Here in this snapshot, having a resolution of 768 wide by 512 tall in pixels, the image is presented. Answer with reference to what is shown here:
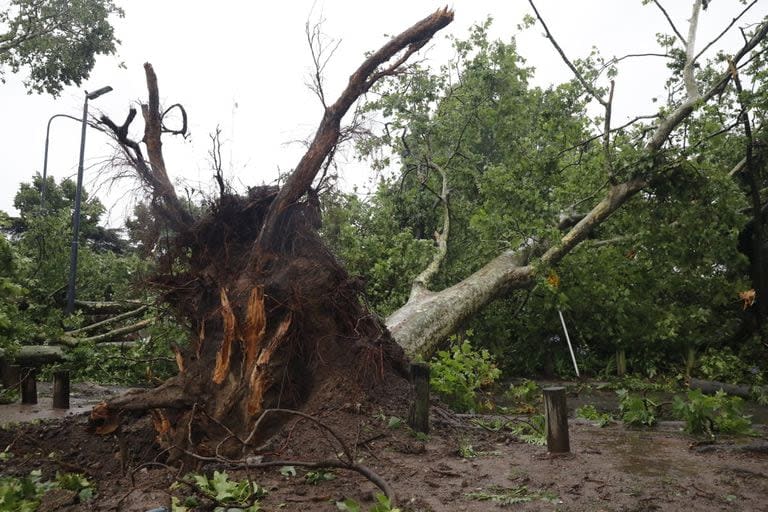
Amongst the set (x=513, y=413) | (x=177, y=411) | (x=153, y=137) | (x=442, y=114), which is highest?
(x=442, y=114)

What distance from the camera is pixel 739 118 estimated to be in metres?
A: 10.6

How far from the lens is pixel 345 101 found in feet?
18.0

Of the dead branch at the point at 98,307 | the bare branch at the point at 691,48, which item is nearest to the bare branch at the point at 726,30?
the bare branch at the point at 691,48

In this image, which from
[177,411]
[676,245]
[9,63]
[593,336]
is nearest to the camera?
[177,411]

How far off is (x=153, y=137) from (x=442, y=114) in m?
9.30

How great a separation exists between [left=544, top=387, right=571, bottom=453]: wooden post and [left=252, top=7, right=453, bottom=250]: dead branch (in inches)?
112

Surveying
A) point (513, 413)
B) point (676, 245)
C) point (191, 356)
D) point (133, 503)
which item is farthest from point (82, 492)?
point (676, 245)

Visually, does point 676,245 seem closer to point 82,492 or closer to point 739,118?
point 739,118

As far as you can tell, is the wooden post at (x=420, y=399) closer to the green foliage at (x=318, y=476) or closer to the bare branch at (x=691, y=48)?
the green foliage at (x=318, y=476)

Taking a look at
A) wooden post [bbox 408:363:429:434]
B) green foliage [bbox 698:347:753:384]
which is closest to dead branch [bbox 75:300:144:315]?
wooden post [bbox 408:363:429:434]

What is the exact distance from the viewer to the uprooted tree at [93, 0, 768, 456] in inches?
195

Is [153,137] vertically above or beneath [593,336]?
above

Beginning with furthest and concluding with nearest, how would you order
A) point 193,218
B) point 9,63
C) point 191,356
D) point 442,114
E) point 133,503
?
point 9,63 < point 442,114 < point 193,218 < point 191,356 < point 133,503

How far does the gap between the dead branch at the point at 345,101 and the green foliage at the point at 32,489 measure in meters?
2.34
